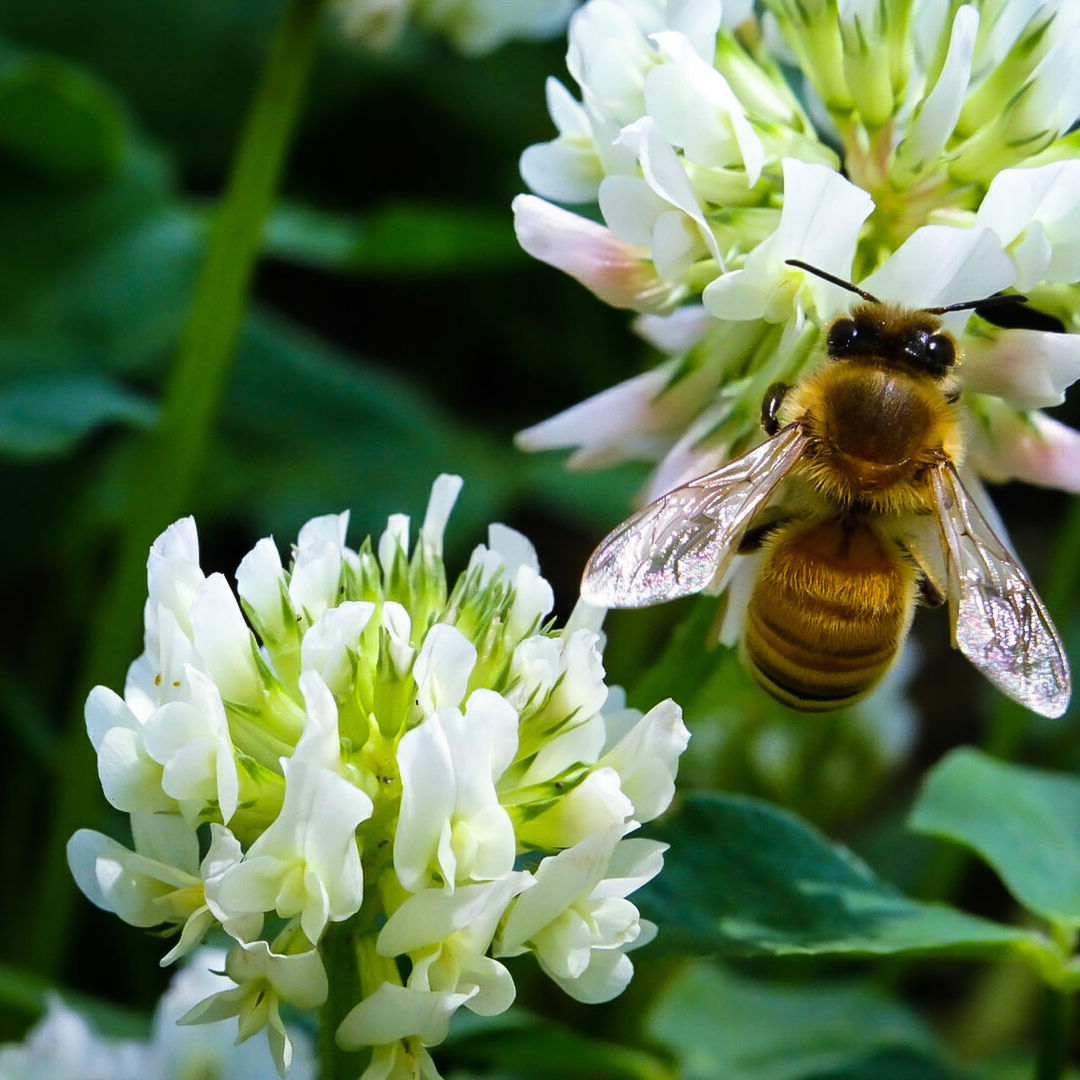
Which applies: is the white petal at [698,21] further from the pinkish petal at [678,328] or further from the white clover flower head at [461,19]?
the white clover flower head at [461,19]

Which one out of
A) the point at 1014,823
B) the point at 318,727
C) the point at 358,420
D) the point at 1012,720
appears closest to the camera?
the point at 318,727

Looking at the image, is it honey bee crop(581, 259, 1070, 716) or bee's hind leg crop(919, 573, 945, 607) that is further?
bee's hind leg crop(919, 573, 945, 607)

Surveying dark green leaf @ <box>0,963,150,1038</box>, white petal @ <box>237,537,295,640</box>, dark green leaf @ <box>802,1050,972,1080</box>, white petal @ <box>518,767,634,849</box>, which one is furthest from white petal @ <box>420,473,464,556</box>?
dark green leaf @ <box>802,1050,972,1080</box>

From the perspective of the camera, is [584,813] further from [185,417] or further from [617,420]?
[185,417]

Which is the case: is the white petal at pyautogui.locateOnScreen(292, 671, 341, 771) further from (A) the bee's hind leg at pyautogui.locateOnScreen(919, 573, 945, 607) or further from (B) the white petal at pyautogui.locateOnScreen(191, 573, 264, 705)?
(A) the bee's hind leg at pyautogui.locateOnScreen(919, 573, 945, 607)

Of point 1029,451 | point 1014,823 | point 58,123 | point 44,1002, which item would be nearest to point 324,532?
point 1029,451

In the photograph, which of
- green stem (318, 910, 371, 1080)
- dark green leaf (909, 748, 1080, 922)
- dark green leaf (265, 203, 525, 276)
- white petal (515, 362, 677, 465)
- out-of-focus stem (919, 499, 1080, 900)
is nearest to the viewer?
green stem (318, 910, 371, 1080)
